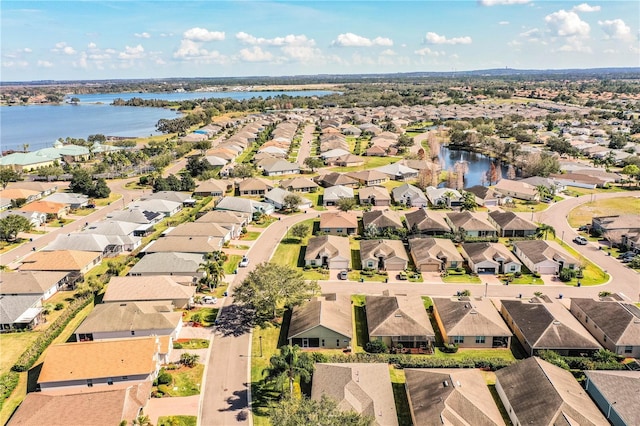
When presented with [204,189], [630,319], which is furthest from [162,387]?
[204,189]

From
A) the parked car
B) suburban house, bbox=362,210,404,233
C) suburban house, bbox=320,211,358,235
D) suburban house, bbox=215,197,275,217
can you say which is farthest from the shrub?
the parked car

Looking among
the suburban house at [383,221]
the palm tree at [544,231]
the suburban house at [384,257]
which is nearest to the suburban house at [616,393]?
the suburban house at [384,257]

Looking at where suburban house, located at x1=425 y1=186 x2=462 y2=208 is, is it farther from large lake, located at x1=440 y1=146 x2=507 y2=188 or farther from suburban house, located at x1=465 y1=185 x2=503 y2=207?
large lake, located at x1=440 y1=146 x2=507 y2=188

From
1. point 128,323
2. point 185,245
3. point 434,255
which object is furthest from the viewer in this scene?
point 185,245

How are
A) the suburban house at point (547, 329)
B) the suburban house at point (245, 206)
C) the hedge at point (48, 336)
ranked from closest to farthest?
the hedge at point (48, 336), the suburban house at point (547, 329), the suburban house at point (245, 206)

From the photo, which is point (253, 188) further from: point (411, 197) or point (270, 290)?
point (270, 290)

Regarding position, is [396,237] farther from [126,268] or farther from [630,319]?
[126,268]

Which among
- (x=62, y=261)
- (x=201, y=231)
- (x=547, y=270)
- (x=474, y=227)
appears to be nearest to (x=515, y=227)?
(x=474, y=227)

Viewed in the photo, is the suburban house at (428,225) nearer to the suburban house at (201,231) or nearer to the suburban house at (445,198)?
the suburban house at (445,198)
